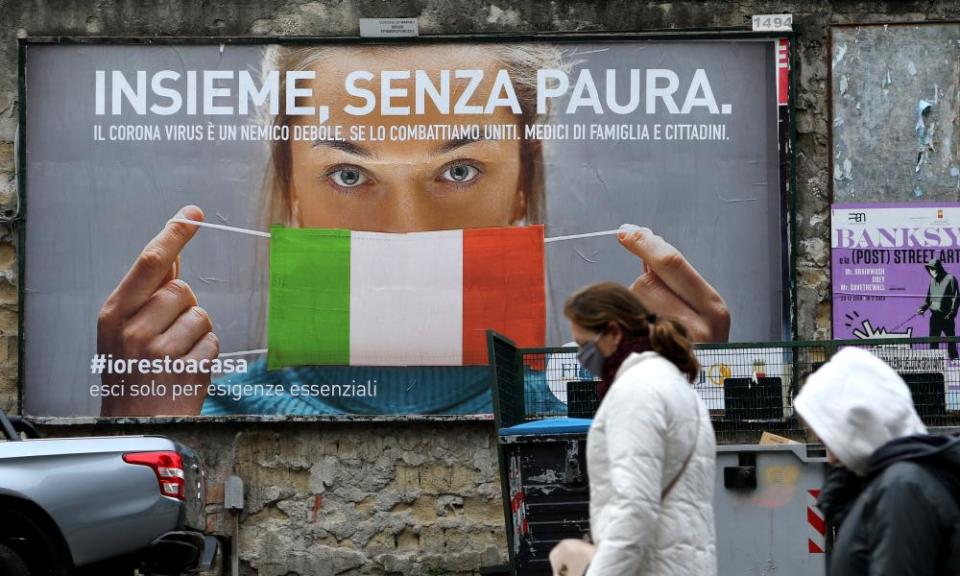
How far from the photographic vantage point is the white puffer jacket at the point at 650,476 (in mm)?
3674

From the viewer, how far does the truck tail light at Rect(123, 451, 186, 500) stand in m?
7.53

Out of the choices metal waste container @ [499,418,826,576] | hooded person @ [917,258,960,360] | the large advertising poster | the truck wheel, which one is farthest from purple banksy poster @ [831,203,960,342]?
the truck wheel

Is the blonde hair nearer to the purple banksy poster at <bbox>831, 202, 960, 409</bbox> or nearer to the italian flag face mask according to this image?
the italian flag face mask

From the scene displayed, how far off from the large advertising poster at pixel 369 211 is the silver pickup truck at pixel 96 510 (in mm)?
2665

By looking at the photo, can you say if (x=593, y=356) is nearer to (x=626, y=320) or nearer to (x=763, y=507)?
(x=626, y=320)

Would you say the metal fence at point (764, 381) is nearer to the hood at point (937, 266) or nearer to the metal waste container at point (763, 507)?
the metal waste container at point (763, 507)

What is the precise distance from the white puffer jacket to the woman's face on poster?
21.2ft

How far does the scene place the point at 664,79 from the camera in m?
10.4

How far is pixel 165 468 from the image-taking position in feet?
24.9

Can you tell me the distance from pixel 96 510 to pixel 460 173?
4.18 metres

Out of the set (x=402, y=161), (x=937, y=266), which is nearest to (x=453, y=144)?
(x=402, y=161)

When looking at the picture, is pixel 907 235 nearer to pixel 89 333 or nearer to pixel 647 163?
pixel 647 163

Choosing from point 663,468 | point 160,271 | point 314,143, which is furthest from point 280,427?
point 663,468

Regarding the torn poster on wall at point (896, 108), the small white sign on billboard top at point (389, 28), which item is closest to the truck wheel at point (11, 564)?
the small white sign on billboard top at point (389, 28)
